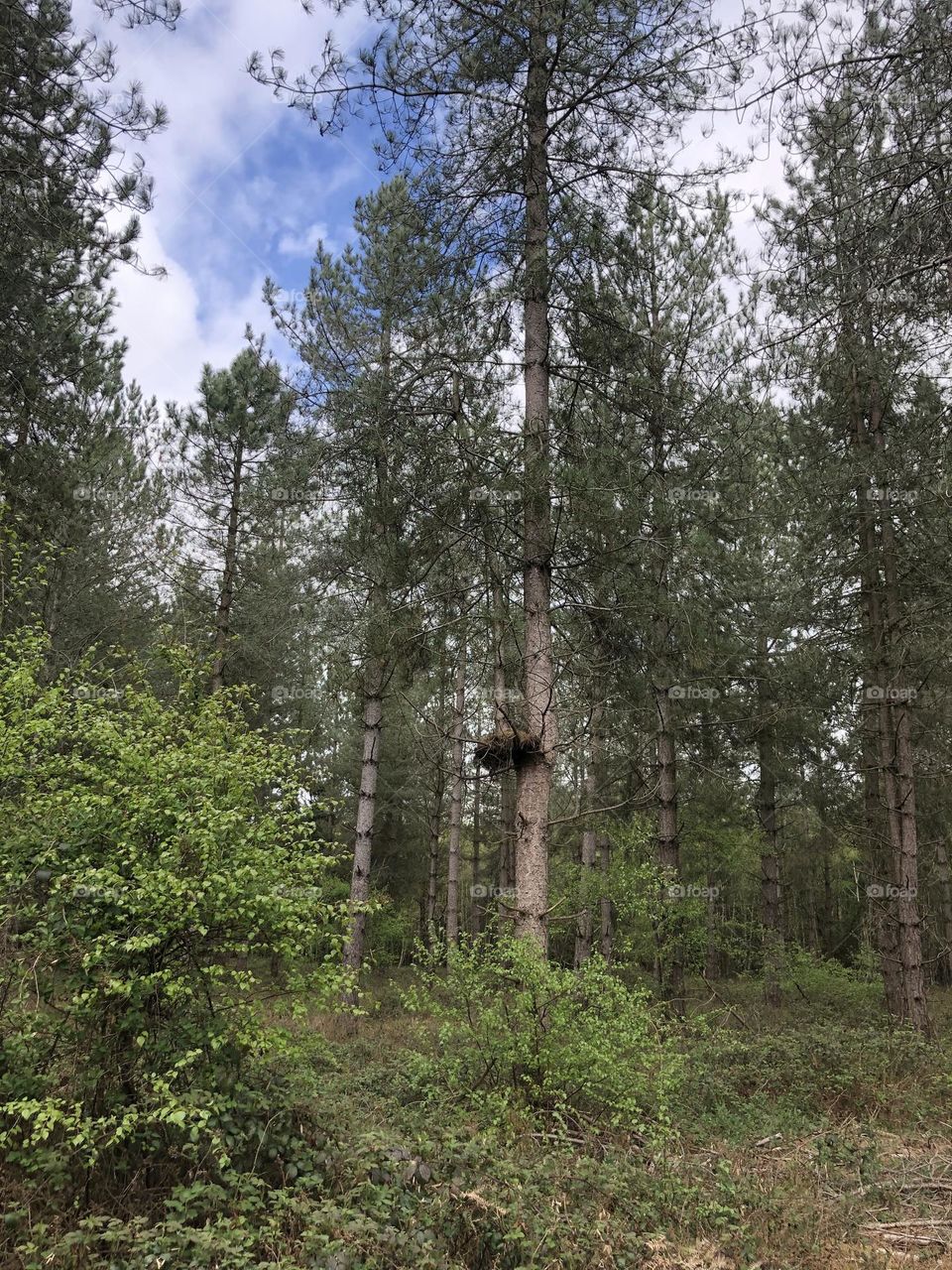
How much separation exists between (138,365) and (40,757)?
1157 centimetres

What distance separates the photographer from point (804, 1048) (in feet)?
26.4

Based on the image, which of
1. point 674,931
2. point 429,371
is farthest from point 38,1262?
point 674,931

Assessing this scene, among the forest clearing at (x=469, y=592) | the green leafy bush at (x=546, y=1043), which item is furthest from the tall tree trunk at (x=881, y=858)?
the green leafy bush at (x=546, y=1043)

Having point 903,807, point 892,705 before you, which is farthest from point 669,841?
point 892,705

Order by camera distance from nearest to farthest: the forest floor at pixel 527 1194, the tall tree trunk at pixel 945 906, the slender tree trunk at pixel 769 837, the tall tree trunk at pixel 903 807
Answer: the forest floor at pixel 527 1194
the tall tree trunk at pixel 903 807
the slender tree trunk at pixel 769 837
the tall tree trunk at pixel 945 906

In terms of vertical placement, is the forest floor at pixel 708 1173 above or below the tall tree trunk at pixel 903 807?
below

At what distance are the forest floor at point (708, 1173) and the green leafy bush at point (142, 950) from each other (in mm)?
980

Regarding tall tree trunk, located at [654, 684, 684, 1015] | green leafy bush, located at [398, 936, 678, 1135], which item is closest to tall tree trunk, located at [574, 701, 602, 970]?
tall tree trunk, located at [654, 684, 684, 1015]

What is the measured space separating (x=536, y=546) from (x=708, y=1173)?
5138mm

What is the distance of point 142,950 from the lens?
13.9ft

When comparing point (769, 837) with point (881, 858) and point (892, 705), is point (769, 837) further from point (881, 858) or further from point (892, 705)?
point (892, 705)

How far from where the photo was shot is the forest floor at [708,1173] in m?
3.84

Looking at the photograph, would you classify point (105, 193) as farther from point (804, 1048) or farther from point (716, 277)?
point (804, 1048)

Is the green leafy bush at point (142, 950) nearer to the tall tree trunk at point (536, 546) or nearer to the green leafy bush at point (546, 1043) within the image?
the green leafy bush at point (546, 1043)
